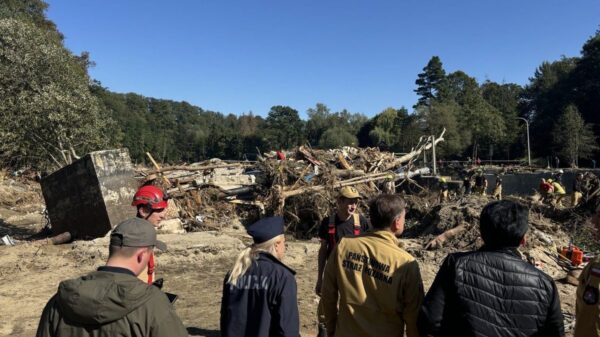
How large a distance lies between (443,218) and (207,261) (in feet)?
20.0

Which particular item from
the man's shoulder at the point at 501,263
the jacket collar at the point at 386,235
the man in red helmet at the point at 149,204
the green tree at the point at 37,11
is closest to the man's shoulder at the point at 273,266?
the jacket collar at the point at 386,235

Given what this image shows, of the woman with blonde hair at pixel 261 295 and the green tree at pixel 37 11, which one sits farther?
the green tree at pixel 37 11

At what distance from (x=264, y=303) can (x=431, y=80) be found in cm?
7980

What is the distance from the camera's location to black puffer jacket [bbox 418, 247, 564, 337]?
206cm

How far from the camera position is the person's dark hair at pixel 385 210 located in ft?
8.11

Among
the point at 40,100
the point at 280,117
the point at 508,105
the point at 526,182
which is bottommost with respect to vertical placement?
the point at 526,182

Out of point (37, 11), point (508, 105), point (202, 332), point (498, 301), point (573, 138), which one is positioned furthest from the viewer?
point (508, 105)

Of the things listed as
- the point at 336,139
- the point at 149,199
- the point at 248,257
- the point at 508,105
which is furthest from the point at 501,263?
the point at 336,139

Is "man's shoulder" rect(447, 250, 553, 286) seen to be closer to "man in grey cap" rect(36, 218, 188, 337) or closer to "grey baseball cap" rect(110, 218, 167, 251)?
"man in grey cap" rect(36, 218, 188, 337)

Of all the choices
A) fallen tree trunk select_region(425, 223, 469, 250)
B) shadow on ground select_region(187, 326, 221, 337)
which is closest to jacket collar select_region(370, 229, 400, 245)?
shadow on ground select_region(187, 326, 221, 337)

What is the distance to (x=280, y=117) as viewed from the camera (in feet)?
318

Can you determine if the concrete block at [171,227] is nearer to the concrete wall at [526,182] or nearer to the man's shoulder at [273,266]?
the man's shoulder at [273,266]

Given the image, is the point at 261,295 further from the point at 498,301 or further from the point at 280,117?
→ the point at 280,117

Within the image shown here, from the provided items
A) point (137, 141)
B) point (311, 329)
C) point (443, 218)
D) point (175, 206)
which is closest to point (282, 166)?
point (175, 206)
